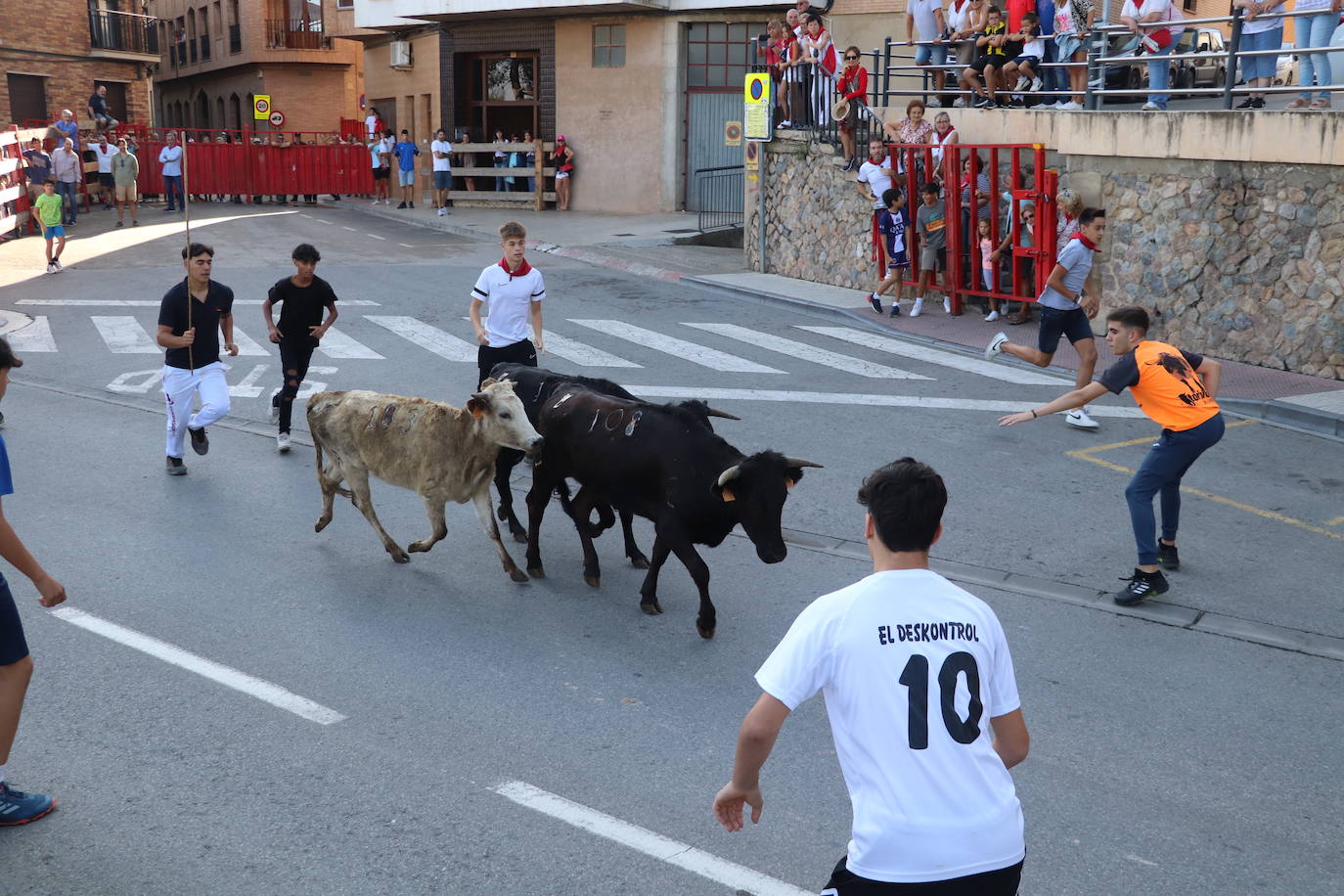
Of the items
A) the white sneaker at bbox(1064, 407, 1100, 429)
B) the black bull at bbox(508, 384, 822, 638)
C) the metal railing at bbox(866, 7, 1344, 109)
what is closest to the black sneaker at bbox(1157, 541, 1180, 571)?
the black bull at bbox(508, 384, 822, 638)

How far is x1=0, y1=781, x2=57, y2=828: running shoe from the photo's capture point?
480 centimetres

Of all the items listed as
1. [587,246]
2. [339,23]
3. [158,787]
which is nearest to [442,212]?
[587,246]

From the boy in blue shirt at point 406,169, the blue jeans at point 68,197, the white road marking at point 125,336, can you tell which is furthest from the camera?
the boy in blue shirt at point 406,169

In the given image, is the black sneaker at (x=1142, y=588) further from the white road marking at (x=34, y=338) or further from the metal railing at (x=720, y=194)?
the metal railing at (x=720, y=194)

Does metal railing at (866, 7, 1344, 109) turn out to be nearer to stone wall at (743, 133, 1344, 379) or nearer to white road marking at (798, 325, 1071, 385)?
stone wall at (743, 133, 1344, 379)

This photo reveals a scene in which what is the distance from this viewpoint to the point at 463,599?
24.5 ft

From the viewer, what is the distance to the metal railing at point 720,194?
28938mm

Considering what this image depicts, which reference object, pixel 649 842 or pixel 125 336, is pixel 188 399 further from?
pixel 125 336

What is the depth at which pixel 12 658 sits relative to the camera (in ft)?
15.5

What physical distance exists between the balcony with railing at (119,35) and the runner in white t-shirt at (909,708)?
46310mm

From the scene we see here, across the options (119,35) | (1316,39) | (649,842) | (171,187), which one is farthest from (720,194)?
(649,842)

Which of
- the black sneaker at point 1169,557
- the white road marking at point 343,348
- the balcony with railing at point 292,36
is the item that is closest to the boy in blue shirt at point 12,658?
the black sneaker at point 1169,557

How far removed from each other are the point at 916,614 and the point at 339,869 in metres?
2.60

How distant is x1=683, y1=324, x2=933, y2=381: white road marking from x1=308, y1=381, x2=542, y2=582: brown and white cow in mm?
6949
